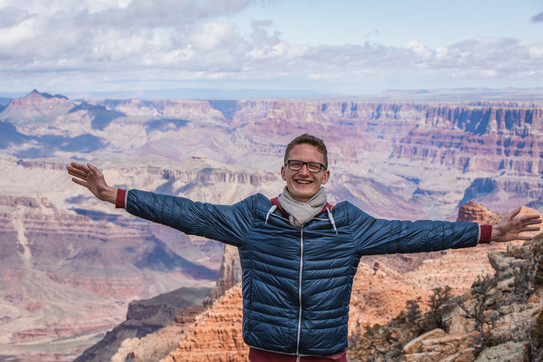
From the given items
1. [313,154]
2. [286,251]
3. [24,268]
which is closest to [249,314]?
[286,251]

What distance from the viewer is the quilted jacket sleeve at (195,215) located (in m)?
4.99

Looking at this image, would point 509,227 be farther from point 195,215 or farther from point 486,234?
point 195,215

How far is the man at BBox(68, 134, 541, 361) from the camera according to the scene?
192 inches

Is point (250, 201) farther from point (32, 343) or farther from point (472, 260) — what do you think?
point (32, 343)

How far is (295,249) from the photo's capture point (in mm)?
4879

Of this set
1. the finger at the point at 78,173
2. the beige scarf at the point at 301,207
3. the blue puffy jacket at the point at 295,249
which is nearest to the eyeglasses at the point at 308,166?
the beige scarf at the point at 301,207

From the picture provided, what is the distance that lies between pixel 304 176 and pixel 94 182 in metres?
1.83

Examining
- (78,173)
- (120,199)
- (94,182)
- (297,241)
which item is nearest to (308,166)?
(297,241)

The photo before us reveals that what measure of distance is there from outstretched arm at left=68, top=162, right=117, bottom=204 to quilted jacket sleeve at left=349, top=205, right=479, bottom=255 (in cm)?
209

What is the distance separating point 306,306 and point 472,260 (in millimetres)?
34525

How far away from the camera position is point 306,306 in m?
4.89

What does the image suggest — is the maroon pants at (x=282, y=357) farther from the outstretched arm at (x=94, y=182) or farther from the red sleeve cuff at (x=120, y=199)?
the outstretched arm at (x=94, y=182)

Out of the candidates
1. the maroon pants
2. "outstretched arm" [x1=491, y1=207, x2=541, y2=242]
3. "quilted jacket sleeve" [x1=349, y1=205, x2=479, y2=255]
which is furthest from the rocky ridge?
the maroon pants

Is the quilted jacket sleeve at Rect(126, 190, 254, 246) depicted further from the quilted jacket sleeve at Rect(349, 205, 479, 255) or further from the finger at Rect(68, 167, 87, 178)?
the quilted jacket sleeve at Rect(349, 205, 479, 255)
